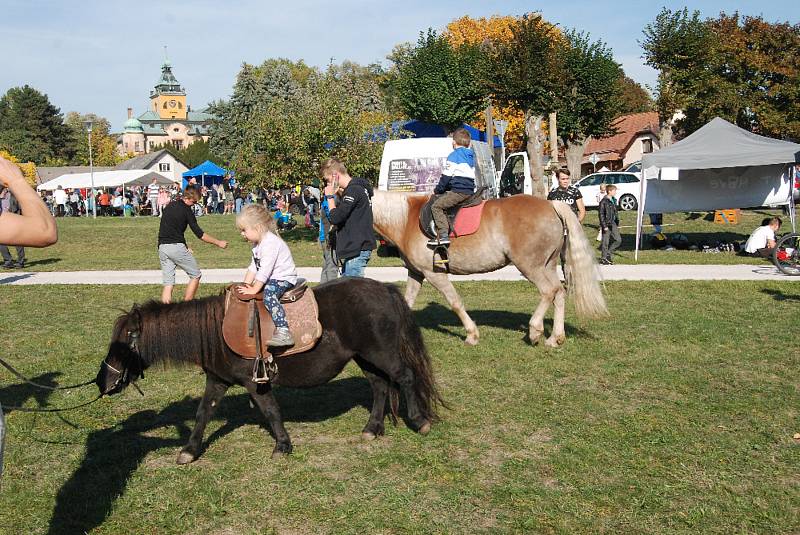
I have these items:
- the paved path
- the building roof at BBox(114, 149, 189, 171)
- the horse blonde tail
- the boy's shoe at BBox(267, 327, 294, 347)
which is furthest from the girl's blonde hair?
the building roof at BBox(114, 149, 189, 171)

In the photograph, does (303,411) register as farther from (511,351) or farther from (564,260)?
(564,260)

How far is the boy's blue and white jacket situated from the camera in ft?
28.6

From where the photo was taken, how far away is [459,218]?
29.0ft

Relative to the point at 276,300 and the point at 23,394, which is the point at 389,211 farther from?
the point at 23,394

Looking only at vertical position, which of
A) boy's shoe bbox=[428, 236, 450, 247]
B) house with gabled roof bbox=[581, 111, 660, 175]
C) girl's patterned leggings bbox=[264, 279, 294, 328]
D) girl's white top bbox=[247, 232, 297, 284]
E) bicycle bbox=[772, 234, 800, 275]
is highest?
house with gabled roof bbox=[581, 111, 660, 175]

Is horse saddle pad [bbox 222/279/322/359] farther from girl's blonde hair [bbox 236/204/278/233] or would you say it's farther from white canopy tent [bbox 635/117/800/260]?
white canopy tent [bbox 635/117/800/260]

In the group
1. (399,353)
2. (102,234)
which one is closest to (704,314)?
(399,353)

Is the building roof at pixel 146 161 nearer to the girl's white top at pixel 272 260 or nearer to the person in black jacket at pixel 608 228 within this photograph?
the person in black jacket at pixel 608 228

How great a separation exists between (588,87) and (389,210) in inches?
1516

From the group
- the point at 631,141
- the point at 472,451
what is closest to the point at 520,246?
the point at 472,451

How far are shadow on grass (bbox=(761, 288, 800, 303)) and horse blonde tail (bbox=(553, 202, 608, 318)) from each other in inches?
177

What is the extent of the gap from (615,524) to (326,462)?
2.14m

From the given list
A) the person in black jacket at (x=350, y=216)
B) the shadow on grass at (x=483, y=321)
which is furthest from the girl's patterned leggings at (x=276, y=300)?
the shadow on grass at (x=483, y=321)

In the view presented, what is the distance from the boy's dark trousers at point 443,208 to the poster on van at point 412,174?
11213mm
